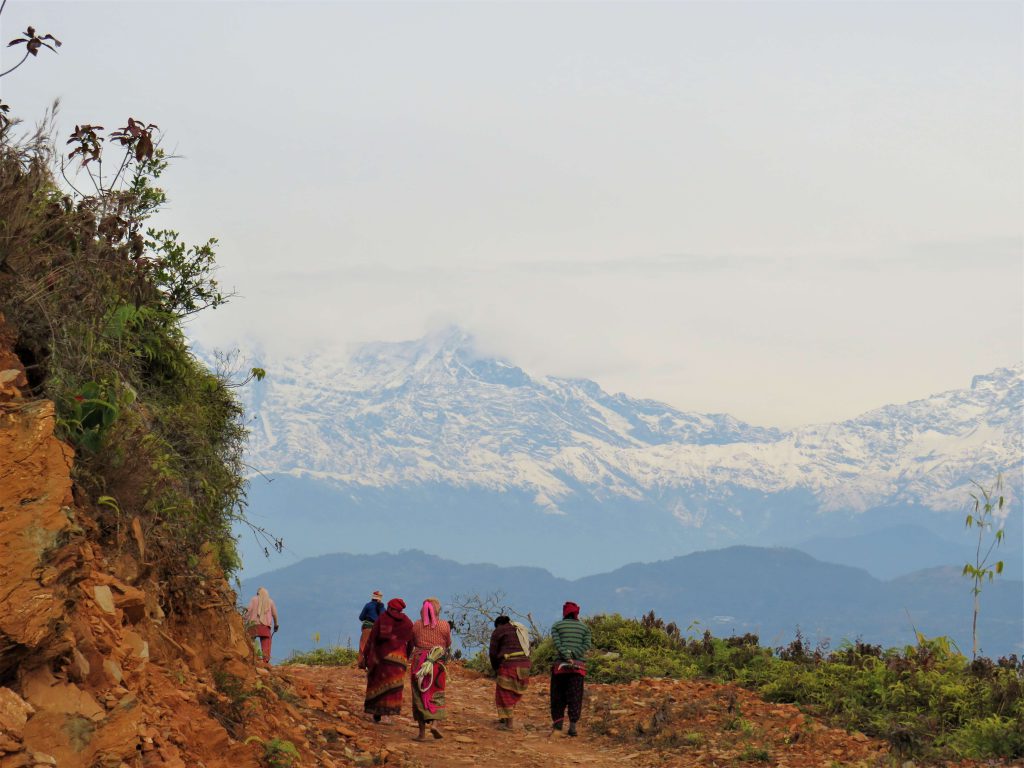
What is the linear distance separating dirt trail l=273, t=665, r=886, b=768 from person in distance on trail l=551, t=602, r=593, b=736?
348 mm

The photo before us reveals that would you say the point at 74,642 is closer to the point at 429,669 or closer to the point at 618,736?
the point at 429,669

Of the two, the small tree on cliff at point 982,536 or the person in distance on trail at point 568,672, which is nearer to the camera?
the person in distance on trail at point 568,672

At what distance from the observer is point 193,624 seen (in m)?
10.6

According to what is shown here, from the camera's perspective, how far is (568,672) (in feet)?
53.2

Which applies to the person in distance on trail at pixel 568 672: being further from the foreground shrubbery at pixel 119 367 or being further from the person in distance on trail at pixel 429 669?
the foreground shrubbery at pixel 119 367

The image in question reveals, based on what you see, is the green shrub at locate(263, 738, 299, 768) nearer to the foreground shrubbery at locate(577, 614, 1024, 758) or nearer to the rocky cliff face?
the rocky cliff face

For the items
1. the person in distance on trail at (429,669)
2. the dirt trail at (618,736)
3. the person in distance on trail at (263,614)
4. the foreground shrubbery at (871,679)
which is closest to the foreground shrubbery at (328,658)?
the person in distance on trail at (263,614)

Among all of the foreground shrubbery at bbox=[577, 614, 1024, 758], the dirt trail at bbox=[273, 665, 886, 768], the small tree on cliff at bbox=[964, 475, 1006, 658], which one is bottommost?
the dirt trail at bbox=[273, 665, 886, 768]

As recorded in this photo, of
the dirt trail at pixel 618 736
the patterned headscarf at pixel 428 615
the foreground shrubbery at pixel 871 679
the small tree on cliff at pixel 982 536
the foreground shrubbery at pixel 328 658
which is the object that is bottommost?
the dirt trail at pixel 618 736

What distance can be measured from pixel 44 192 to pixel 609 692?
12.7 meters

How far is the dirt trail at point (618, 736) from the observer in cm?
1373

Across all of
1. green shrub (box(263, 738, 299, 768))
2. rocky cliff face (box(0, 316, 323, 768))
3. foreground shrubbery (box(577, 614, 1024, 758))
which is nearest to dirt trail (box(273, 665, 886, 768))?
foreground shrubbery (box(577, 614, 1024, 758))

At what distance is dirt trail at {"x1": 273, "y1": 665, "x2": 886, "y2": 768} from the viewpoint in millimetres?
13727

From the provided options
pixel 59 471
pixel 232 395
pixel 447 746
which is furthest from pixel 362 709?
pixel 59 471
